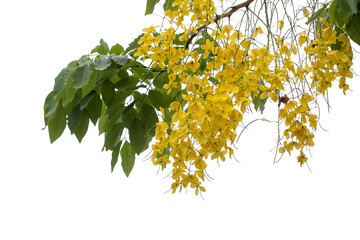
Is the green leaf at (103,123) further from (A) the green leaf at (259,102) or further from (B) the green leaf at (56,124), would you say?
(A) the green leaf at (259,102)

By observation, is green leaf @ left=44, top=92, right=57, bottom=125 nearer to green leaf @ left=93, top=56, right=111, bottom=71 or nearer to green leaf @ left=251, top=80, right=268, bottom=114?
green leaf @ left=93, top=56, right=111, bottom=71

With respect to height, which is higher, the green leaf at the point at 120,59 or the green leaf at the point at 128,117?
the green leaf at the point at 120,59

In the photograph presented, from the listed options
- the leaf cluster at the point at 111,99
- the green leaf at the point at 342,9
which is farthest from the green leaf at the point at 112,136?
the green leaf at the point at 342,9

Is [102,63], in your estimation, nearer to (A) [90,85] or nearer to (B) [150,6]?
(A) [90,85]

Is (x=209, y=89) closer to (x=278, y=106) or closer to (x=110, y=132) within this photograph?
(x=278, y=106)

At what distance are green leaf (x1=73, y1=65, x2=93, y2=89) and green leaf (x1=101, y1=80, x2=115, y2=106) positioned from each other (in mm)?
88

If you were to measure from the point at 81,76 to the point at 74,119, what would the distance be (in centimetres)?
11

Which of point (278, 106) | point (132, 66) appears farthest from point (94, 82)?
point (278, 106)

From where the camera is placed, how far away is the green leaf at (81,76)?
94cm

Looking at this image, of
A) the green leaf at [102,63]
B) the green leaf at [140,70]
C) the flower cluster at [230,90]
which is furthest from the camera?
the green leaf at [140,70]

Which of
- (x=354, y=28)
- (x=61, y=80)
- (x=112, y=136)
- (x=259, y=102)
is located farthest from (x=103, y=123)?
(x=354, y=28)

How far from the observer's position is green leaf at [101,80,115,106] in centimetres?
105

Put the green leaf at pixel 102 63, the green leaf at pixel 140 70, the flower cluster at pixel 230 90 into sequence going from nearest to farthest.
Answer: the flower cluster at pixel 230 90, the green leaf at pixel 102 63, the green leaf at pixel 140 70

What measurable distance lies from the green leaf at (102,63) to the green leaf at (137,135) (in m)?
0.14
